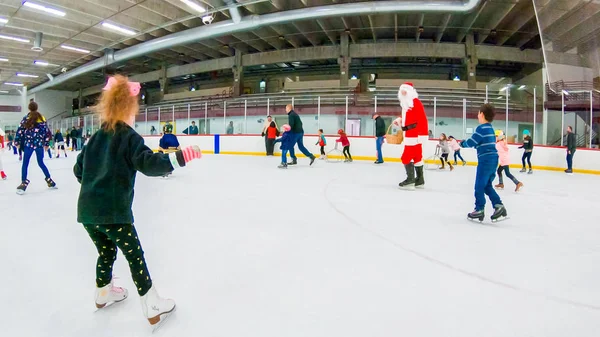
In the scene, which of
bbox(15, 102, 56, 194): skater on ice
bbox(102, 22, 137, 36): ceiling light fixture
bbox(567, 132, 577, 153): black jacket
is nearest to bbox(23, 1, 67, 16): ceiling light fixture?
bbox(102, 22, 137, 36): ceiling light fixture

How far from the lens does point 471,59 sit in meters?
16.6

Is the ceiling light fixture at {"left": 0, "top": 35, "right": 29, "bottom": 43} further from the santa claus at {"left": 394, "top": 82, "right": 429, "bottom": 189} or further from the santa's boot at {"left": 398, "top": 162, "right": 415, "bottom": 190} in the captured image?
the santa's boot at {"left": 398, "top": 162, "right": 415, "bottom": 190}

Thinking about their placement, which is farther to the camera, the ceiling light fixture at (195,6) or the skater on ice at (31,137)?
the ceiling light fixture at (195,6)

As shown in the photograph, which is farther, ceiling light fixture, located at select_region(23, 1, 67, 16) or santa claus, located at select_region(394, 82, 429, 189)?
ceiling light fixture, located at select_region(23, 1, 67, 16)

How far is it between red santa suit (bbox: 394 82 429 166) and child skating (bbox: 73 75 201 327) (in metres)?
4.14

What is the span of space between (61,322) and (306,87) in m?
20.2

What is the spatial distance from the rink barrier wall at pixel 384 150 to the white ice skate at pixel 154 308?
836 centimetres

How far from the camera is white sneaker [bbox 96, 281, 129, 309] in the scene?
151cm

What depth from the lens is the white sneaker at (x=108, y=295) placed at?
151 cm

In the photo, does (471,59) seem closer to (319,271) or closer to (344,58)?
(344,58)

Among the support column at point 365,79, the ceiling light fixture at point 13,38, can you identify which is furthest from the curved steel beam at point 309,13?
the support column at point 365,79

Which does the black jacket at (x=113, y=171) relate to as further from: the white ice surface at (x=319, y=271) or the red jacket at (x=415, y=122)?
the red jacket at (x=415, y=122)

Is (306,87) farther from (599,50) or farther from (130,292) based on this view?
(130,292)

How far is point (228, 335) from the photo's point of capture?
132 cm
